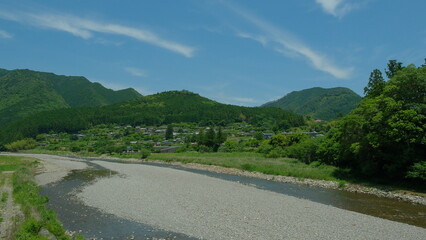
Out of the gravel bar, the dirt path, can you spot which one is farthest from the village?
the dirt path

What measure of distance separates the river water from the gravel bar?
3.20 ft

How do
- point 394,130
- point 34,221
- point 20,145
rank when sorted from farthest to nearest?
point 20,145, point 394,130, point 34,221

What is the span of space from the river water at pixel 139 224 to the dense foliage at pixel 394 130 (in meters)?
6.34

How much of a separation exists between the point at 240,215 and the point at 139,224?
22.4 feet

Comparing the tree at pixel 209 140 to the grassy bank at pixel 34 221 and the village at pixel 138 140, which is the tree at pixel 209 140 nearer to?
the village at pixel 138 140

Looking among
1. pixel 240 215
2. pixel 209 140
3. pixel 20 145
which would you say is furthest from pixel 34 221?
pixel 20 145

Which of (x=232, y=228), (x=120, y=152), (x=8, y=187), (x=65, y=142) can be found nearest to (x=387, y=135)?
(x=232, y=228)

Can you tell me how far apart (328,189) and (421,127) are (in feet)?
38.0

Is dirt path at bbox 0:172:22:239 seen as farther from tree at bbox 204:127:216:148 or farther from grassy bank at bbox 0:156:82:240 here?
tree at bbox 204:127:216:148

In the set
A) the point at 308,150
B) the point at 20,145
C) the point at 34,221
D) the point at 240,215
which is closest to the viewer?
the point at 34,221

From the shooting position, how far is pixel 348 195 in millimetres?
29312

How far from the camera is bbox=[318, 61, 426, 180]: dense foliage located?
Answer: 94.7 feet

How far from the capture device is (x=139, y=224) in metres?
17.8

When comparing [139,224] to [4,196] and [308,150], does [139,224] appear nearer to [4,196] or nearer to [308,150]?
[4,196]
